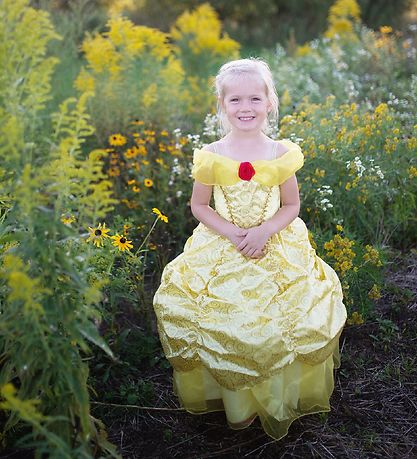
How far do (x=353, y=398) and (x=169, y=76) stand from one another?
10.4 feet

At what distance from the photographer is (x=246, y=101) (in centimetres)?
219

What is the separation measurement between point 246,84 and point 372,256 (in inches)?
38.6

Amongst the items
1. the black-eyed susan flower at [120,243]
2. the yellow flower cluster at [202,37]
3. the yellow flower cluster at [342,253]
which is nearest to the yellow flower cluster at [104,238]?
the black-eyed susan flower at [120,243]

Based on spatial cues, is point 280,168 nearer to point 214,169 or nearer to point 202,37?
point 214,169

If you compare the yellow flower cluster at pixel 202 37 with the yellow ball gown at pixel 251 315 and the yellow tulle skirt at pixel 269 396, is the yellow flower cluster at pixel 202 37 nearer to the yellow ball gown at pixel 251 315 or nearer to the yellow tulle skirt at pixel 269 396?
the yellow ball gown at pixel 251 315

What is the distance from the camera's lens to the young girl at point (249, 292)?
2002 mm

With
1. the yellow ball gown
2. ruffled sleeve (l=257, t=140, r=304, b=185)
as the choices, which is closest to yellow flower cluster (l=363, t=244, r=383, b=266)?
the yellow ball gown

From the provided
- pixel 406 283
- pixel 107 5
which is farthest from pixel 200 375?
pixel 107 5

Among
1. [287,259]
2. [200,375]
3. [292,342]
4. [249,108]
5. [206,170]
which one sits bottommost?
[200,375]

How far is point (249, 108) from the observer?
2188mm

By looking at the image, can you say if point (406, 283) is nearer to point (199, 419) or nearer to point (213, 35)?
point (199, 419)

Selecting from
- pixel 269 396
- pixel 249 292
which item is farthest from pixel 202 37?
pixel 269 396

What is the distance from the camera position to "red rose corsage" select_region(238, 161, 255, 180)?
2.21 m

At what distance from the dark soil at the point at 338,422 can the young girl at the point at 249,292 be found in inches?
3.5
